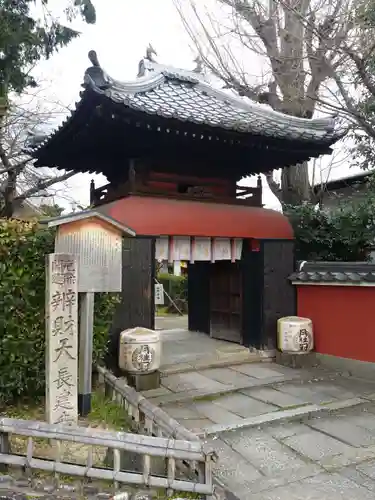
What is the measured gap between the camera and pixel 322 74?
9.38 meters

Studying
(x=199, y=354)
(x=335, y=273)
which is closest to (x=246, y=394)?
(x=199, y=354)

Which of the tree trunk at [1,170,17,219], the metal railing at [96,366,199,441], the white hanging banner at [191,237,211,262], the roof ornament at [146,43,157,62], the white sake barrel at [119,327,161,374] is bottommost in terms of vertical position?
the metal railing at [96,366,199,441]

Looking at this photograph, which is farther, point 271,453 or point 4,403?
point 4,403

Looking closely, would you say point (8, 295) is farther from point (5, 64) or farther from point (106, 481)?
point (5, 64)

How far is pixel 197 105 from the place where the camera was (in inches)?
287

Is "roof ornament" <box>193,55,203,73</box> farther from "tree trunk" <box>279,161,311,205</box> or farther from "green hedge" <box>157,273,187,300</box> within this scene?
"green hedge" <box>157,273,187,300</box>

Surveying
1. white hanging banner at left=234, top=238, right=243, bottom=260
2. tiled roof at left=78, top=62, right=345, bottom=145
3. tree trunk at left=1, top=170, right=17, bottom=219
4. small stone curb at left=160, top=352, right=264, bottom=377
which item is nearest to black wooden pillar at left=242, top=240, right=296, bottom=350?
white hanging banner at left=234, top=238, right=243, bottom=260

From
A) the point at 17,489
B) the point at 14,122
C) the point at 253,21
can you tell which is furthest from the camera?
the point at 14,122

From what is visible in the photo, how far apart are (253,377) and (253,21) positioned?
31.0ft

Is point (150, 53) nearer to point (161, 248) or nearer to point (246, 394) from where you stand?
point (161, 248)

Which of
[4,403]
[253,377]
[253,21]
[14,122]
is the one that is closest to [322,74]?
[253,21]

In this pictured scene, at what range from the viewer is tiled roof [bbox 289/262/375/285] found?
6.63 metres

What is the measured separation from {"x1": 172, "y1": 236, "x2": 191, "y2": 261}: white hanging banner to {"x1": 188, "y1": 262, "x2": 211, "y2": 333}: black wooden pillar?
8.14 ft

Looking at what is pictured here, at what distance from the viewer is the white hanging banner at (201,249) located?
723 cm
